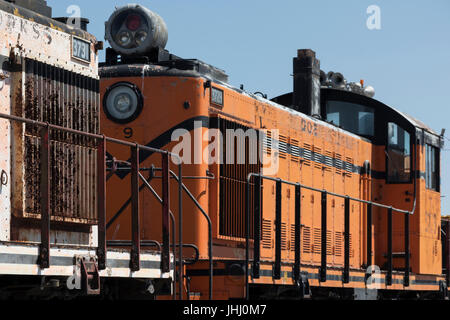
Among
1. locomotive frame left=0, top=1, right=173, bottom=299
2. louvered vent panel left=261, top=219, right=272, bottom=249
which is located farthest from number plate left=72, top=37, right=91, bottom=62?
louvered vent panel left=261, top=219, right=272, bottom=249

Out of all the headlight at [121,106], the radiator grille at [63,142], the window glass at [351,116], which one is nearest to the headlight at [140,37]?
the headlight at [121,106]

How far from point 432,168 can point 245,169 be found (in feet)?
19.0

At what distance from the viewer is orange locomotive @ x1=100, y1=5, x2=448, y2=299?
929cm

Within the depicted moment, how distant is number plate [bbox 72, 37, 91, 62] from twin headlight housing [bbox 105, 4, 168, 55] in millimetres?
2549

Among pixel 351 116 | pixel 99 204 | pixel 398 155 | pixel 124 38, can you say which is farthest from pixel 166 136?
pixel 398 155

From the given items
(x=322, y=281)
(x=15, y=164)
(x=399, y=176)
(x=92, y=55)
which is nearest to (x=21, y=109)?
(x=15, y=164)

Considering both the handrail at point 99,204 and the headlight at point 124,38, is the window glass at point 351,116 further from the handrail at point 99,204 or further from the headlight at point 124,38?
the handrail at point 99,204

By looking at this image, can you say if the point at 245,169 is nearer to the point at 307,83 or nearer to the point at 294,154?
the point at 294,154

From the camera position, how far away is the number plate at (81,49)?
7055 millimetres

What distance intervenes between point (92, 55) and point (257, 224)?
110 inches

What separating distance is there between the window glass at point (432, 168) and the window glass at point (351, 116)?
3.71 ft

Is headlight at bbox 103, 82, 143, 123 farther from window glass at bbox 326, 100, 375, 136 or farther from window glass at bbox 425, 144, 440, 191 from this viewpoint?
window glass at bbox 425, 144, 440, 191

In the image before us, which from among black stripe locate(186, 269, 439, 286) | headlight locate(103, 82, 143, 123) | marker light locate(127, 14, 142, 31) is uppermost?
marker light locate(127, 14, 142, 31)

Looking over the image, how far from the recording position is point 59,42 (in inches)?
271
